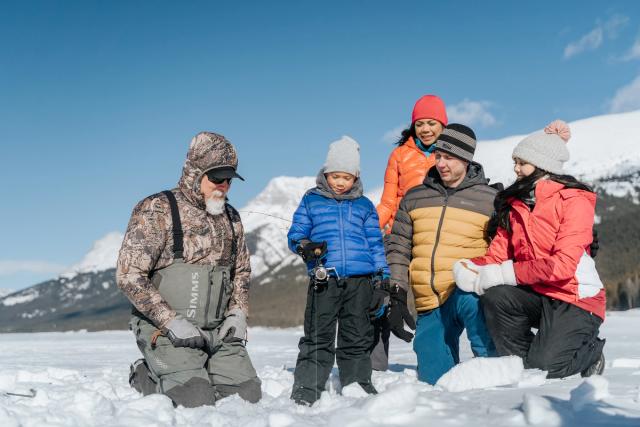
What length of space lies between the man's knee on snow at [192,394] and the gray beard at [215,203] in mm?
1286

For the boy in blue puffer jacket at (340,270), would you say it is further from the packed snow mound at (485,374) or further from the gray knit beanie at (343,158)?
the packed snow mound at (485,374)

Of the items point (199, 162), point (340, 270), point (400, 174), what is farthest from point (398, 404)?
point (400, 174)

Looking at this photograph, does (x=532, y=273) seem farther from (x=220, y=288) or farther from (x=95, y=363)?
(x=95, y=363)

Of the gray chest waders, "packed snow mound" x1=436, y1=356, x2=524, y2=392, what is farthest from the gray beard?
"packed snow mound" x1=436, y1=356, x2=524, y2=392

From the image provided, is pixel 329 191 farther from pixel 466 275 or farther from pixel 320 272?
pixel 466 275

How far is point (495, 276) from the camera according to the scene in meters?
4.59

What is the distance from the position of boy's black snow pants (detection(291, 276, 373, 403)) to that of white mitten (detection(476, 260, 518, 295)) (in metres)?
0.87

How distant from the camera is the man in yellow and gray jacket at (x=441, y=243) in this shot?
201 inches

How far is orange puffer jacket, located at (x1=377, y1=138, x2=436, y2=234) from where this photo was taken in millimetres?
5926

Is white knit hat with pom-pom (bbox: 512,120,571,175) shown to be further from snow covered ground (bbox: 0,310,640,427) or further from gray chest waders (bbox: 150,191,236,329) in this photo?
gray chest waders (bbox: 150,191,236,329)

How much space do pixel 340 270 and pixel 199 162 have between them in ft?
4.54


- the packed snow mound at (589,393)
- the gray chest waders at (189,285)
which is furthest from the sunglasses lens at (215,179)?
the packed snow mound at (589,393)

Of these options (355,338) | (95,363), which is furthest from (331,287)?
(95,363)

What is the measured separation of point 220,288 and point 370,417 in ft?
7.73
